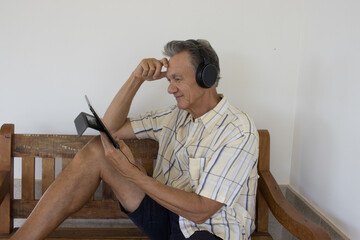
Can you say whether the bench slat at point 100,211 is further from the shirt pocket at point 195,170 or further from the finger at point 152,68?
the finger at point 152,68

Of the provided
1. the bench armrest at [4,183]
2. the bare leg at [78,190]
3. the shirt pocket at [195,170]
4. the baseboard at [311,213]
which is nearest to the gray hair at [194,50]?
the shirt pocket at [195,170]

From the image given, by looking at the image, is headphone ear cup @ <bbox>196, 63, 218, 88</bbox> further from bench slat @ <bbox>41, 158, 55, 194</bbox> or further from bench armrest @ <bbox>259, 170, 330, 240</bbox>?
bench slat @ <bbox>41, 158, 55, 194</bbox>

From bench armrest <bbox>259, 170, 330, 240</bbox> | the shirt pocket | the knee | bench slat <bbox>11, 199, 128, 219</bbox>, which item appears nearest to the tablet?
the knee

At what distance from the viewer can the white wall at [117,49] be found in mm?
1690

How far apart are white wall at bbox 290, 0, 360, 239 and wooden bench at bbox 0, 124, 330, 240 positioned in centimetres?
19

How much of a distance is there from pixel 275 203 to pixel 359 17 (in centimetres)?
71

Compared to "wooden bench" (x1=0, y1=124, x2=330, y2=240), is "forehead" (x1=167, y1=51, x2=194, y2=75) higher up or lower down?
higher up

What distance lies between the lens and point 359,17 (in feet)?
4.05

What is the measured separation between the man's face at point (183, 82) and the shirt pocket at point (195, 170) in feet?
0.69

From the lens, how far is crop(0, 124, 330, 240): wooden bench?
5.19ft

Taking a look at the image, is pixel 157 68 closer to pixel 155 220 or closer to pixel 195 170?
pixel 195 170

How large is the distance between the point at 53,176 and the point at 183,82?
739 mm

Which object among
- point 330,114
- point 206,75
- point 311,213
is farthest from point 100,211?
point 330,114

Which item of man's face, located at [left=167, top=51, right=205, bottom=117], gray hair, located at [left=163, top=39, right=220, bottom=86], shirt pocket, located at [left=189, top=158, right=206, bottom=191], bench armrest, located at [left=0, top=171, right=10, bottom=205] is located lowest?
bench armrest, located at [left=0, top=171, right=10, bottom=205]
